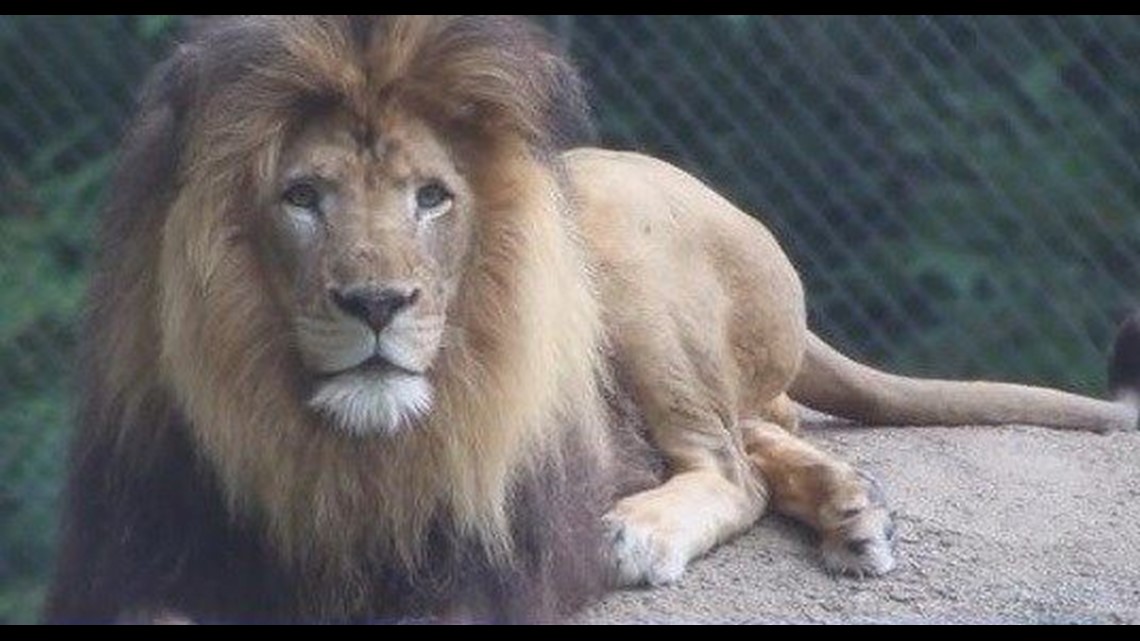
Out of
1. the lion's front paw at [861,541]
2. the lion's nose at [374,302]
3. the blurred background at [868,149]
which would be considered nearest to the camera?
the lion's nose at [374,302]

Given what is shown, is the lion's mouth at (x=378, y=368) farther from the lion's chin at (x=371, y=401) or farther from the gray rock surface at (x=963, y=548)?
the gray rock surface at (x=963, y=548)

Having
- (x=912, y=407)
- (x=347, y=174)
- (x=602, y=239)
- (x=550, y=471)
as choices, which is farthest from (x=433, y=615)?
(x=912, y=407)

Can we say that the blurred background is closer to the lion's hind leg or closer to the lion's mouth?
the lion's hind leg

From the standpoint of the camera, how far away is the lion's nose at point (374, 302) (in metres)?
3.51

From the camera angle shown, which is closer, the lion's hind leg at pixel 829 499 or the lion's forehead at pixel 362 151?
the lion's forehead at pixel 362 151

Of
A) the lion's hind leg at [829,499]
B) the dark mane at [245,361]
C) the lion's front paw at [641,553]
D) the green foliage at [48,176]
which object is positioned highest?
the dark mane at [245,361]

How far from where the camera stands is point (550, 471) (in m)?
3.87

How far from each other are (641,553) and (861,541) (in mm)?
301

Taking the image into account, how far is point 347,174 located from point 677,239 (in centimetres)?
92

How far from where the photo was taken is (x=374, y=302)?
11.5 ft

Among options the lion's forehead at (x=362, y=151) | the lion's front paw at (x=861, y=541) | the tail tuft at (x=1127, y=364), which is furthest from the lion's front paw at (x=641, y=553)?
the tail tuft at (x=1127, y=364)

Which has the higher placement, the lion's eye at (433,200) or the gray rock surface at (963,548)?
the lion's eye at (433,200)

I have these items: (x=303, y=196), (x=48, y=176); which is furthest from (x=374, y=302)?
(x=48, y=176)
